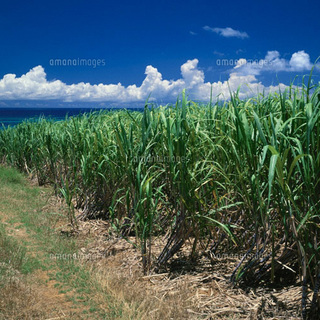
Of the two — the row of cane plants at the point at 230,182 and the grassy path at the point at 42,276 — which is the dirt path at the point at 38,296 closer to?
the grassy path at the point at 42,276

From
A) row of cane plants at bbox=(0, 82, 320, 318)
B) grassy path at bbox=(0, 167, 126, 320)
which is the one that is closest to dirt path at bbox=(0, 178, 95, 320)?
grassy path at bbox=(0, 167, 126, 320)

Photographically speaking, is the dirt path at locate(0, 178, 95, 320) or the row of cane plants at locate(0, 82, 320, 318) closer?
the row of cane plants at locate(0, 82, 320, 318)

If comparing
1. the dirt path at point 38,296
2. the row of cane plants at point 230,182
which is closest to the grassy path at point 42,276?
the dirt path at point 38,296

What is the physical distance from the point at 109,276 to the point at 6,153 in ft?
25.1

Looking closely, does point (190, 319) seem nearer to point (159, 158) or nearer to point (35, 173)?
point (159, 158)

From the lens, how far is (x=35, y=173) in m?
7.48

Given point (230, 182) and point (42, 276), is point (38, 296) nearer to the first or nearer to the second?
point (42, 276)

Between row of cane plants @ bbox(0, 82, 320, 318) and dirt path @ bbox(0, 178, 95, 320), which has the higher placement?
row of cane plants @ bbox(0, 82, 320, 318)

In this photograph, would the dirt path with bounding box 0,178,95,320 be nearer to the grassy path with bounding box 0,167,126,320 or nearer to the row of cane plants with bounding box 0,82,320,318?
the grassy path with bounding box 0,167,126,320

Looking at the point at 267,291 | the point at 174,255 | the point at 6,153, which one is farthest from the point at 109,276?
the point at 6,153

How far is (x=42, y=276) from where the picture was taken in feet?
10.1

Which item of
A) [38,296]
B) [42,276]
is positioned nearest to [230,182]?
[38,296]

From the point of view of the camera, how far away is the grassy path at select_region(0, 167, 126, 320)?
2434mm

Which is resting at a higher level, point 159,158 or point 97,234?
point 159,158
